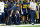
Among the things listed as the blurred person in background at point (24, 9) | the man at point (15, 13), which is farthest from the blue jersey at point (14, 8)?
the blurred person in background at point (24, 9)

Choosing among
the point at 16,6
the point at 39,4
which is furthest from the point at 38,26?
the point at 16,6

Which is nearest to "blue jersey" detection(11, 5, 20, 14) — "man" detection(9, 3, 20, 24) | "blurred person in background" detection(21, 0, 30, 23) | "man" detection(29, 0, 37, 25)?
"man" detection(9, 3, 20, 24)

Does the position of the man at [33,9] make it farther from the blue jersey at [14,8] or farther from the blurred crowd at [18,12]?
the blue jersey at [14,8]

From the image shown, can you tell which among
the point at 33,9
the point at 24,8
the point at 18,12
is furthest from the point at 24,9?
the point at 33,9

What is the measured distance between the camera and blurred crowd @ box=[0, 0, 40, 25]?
4.43 metres

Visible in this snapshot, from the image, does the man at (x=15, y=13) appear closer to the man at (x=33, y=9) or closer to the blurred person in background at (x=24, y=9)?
the blurred person in background at (x=24, y=9)

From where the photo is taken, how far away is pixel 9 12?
4.44 m

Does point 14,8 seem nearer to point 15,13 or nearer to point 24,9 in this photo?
point 15,13

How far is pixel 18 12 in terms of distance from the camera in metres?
4.44

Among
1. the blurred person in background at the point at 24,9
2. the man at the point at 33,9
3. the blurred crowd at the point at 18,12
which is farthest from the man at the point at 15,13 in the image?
the man at the point at 33,9

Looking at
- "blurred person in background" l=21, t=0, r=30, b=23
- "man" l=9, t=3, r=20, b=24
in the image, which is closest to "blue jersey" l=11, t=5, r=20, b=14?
"man" l=9, t=3, r=20, b=24

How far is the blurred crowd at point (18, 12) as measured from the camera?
14.5 feet

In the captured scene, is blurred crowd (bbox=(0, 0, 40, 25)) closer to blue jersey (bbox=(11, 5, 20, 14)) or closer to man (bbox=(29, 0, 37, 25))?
blue jersey (bbox=(11, 5, 20, 14))

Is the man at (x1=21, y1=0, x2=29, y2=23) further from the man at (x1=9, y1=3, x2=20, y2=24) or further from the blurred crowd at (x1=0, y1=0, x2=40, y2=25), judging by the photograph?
the man at (x1=9, y1=3, x2=20, y2=24)
